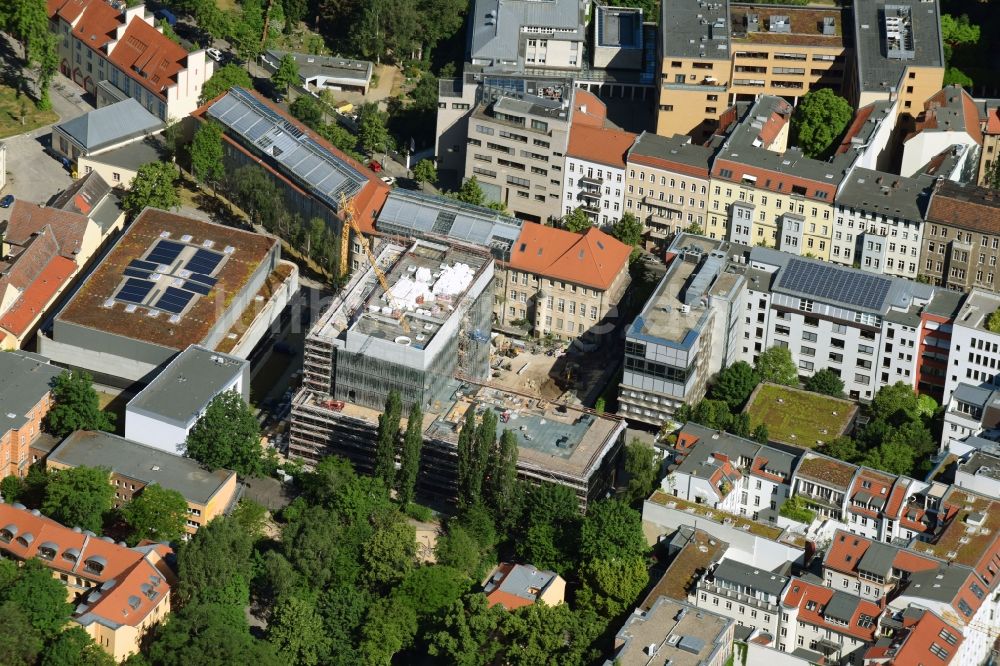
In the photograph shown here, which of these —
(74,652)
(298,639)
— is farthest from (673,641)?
(74,652)

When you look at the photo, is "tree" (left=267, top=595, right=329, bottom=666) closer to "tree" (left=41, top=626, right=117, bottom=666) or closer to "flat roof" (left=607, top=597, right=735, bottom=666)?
"tree" (left=41, top=626, right=117, bottom=666)

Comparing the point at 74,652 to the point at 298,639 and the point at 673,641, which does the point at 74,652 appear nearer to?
the point at 298,639

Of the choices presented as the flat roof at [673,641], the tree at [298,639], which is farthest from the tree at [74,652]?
the flat roof at [673,641]

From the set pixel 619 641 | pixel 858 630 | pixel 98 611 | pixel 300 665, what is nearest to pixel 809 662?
pixel 858 630

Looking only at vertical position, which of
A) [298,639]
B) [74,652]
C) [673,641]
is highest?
[74,652]

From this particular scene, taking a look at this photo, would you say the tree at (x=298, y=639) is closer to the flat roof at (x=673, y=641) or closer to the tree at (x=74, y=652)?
the tree at (x=74, y=652)

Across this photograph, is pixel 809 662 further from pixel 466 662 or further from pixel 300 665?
pixel 300 665
